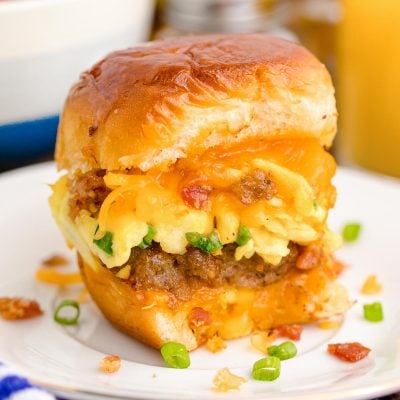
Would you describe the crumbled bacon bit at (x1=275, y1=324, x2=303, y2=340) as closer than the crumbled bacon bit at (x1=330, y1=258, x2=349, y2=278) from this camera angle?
Yes

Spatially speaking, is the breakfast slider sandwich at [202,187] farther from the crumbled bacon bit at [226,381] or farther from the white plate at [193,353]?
the crumbled bacon bit at [226,381]

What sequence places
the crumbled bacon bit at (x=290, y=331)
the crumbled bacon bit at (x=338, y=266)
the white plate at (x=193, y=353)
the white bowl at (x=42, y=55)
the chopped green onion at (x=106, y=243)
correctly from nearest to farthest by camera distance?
the white plate at (x=193, y=353) < the chopped green onion at (x=106, y=243) < the crumbled bacon bit at (x=290, y=331) < the crumbled bacon bit at (x=338, y=266) < the white bowl at (x=42, y=55)

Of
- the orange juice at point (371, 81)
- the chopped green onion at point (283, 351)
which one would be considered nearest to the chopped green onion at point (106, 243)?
the chopped green onion at point (283, 351)

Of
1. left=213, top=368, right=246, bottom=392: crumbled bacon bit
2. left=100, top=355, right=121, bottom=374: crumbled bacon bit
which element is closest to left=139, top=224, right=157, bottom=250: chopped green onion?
left=100, top=355, right=121, bottom=374: crumbled bacon bit

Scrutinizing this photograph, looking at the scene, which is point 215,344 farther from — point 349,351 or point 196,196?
point 196,196

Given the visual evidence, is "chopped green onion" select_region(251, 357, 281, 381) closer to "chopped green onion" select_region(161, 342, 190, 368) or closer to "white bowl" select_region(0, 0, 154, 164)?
"chopped green onion" select_region(161, 342, 190, 368)

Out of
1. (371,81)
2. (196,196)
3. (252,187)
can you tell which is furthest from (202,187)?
(371,81)

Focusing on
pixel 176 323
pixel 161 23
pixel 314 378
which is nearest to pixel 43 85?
pixel 161 23
